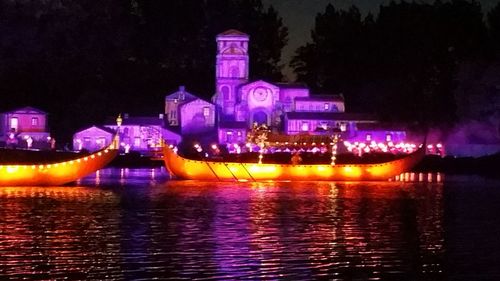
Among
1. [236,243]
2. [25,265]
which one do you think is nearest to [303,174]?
[236,243]

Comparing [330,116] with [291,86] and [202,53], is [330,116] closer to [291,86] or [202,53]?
[291,86]

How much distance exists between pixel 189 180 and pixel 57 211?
85.2 ft

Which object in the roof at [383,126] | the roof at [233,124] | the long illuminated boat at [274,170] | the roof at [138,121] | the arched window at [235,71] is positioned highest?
the arched window at [235,71]

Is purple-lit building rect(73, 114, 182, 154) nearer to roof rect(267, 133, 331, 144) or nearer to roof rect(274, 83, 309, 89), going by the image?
roof rect(267, 133, 331, 144)

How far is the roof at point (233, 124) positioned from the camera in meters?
83.7

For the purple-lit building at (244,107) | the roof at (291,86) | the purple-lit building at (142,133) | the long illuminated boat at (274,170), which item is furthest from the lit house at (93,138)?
the long illuminated boat at (274,170)

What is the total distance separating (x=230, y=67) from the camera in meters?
88.8

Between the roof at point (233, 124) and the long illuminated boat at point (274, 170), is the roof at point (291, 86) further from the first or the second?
the long illuminated boat at point (274, 170)

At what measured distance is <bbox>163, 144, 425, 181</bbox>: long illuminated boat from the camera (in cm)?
5509

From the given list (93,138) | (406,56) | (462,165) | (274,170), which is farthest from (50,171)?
(406,56)

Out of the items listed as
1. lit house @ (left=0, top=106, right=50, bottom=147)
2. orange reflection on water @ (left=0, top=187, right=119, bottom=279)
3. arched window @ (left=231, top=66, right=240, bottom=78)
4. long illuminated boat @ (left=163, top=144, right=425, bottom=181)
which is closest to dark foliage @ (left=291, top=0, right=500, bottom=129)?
arched window @ (left=231, top=66, right=240, bottom=78)

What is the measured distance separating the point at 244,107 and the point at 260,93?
6.66ft

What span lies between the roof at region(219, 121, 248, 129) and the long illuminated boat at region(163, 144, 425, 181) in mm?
26673

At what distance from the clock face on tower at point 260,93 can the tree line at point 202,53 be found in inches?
392
